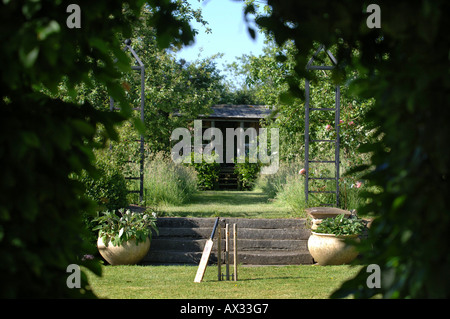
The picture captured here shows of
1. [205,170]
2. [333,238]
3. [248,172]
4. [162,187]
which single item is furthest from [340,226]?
[248,172]

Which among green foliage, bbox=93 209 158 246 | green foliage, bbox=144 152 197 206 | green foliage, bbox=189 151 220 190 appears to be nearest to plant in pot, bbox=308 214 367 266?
green foliage, bbox=93 209 158 246

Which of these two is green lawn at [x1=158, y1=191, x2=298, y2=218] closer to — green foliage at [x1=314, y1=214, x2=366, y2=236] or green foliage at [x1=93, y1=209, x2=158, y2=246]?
green foliage at [x1=314, y1=214, x2=366, y2=236]

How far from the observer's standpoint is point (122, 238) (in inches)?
274

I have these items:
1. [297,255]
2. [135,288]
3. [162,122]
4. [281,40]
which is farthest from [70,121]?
[162,122]

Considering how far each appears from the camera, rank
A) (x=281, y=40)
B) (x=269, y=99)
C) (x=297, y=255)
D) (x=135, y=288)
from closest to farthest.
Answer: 1. (x=281, y=40)
2. (x=135, y=288)
3. (x=297, y=255)
4. (x=269, y=99)

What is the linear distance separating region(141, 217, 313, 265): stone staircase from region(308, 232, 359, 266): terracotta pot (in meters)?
0.33

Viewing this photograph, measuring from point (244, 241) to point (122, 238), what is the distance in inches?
82.5

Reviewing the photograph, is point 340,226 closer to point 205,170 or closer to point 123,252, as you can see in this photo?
point 123,252

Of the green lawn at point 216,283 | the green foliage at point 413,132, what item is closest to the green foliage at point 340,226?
the green lawn at point 216,283

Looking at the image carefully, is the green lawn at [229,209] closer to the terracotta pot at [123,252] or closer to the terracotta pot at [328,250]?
the terracotta pot at [328,250]

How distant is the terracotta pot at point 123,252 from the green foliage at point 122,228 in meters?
0.08
